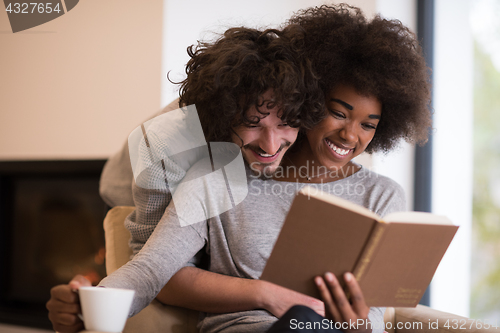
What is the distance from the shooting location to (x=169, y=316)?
1062 millimetres

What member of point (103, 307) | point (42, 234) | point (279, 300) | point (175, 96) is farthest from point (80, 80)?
point (103, 307)

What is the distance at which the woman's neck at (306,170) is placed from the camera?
1.15 metres

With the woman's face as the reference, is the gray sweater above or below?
below

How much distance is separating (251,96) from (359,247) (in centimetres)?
41

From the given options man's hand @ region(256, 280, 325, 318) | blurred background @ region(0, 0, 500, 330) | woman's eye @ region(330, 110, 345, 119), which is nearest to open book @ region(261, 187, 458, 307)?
man's hand @ region(256, 280, 325, 318)

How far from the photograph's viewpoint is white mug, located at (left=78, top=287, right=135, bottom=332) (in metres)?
0.61

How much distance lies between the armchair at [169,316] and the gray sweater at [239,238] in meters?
0.08

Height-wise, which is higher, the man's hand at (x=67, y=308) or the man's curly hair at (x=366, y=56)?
the man's curly hair at (x=366, y=56)

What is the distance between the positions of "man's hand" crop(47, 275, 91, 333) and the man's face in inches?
19.4

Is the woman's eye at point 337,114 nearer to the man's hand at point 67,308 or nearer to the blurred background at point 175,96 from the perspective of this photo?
the man's hand at point 67,308

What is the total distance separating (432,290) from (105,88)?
199 cm

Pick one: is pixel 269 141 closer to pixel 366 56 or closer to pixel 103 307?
pixel 366 56

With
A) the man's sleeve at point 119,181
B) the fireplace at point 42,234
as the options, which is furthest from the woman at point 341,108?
the fireplace at point 42,234

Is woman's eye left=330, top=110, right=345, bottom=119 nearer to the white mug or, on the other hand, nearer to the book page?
the book page
